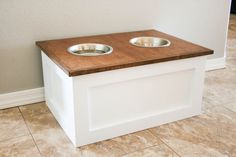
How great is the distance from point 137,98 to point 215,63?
136 cm

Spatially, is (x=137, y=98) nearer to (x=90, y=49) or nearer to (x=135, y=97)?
(x=135, y=97)

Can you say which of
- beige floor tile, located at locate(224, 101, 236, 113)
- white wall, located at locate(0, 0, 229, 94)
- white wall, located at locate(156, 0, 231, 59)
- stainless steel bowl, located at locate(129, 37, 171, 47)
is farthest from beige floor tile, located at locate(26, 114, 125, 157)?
white wall, located at locate(156, 0, 231, 59)

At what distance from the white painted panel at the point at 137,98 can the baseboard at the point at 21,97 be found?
0.66m

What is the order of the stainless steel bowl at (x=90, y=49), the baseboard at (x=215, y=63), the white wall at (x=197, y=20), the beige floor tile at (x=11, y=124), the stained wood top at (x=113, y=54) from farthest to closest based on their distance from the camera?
the baseboard at (x=215, y=63)
the white wall at (x=197, y=20)
the stainless steel bowl at (x=90, y=49)
the beige floor tile at (x=11, y=124)
the stained wood top at (x=113, y=54)

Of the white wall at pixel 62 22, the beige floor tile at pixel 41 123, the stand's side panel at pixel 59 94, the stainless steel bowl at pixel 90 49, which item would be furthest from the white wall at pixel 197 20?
the beige floor tile at pixel 41 123

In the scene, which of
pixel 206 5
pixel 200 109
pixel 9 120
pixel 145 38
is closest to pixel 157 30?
pixel 145 38

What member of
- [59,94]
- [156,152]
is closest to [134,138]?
[156,152]

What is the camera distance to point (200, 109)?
2.05m

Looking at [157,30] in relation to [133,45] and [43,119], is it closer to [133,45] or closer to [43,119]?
[133,45]

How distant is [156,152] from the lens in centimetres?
165

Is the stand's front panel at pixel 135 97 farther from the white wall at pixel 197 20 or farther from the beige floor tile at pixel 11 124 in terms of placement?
the white wall at pixel 197 20

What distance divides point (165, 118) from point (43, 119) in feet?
2.52

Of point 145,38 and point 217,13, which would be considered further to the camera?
point 217,13

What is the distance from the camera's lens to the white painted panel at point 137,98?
170 cm
